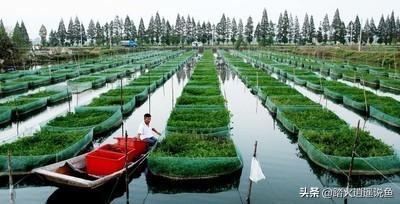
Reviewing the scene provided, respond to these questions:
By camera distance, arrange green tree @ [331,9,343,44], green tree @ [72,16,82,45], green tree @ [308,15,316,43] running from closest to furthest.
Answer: green tree @ [331,9,343,44], green tree @ [308,15,316,43], green tree @ [72,16,82,45]

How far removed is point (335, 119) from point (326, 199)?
7920 mm

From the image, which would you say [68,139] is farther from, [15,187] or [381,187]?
[381,187]

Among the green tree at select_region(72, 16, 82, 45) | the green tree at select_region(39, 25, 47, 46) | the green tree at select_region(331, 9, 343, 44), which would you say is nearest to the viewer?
the green tree at select_region(331, 9, 343, 44)

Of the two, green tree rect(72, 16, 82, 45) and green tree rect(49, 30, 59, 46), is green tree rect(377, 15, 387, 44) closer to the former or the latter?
green tree rect(72, 16, 82, 45)

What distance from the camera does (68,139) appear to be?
51.0 feet

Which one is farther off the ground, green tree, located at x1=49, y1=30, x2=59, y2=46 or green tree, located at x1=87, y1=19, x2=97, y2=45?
green tree, located at x1=87, y1=19, x2=97, y2=45

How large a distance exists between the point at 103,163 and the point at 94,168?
0.43 meters

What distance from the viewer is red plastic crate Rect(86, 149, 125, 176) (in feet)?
39.7

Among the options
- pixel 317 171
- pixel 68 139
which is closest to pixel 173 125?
pixel 68 139

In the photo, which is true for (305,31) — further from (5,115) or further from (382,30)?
(5,115)

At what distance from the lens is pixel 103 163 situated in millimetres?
12219

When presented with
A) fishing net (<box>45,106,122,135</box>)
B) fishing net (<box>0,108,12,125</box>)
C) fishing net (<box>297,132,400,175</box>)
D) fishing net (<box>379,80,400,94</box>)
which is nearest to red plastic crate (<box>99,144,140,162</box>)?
fishing net (<box>45,106,122,135</box>)

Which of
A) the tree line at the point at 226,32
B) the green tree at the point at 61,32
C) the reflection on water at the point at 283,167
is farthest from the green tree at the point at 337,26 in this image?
the reflection on water at the point at 283,167

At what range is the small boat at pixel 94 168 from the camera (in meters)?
11.0
